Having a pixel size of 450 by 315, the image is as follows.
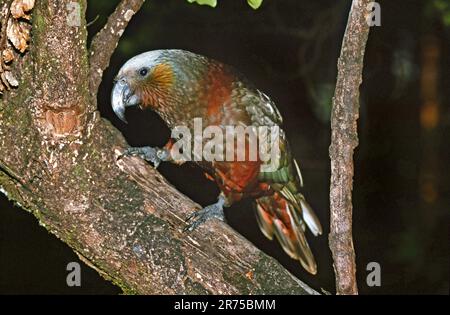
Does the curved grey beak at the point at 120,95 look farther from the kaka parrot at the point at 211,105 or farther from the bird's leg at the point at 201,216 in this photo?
the bird's leg at the point at 201,216


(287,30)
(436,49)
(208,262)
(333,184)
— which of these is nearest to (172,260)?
(208,262)

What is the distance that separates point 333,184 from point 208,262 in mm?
334

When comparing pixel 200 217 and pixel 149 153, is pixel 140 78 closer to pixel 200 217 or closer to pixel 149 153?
pixel 149 153

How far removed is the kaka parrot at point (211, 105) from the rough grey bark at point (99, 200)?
0.13m

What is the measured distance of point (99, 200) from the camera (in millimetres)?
1331

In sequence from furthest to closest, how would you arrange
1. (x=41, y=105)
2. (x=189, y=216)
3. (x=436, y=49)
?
(x=436, y=49) < (x=189, y=216) < (x=41, y=105)

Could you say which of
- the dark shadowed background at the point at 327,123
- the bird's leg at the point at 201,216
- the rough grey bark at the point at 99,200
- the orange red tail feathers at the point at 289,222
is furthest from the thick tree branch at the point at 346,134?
the dark shadowed background at the point at 327,123

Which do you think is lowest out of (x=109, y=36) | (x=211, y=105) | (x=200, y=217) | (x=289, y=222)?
(x=289, y=222)

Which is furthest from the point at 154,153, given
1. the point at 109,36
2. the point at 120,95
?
the point at 109,36

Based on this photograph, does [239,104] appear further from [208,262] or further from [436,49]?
[436,49]

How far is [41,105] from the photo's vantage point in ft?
4.14

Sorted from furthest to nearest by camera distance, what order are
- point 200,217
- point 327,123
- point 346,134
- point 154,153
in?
point 327,123
point 154,153
point 200,217
point 346,134

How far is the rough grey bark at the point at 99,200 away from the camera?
1.27 metres

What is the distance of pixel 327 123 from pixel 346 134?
1382 millimetres
